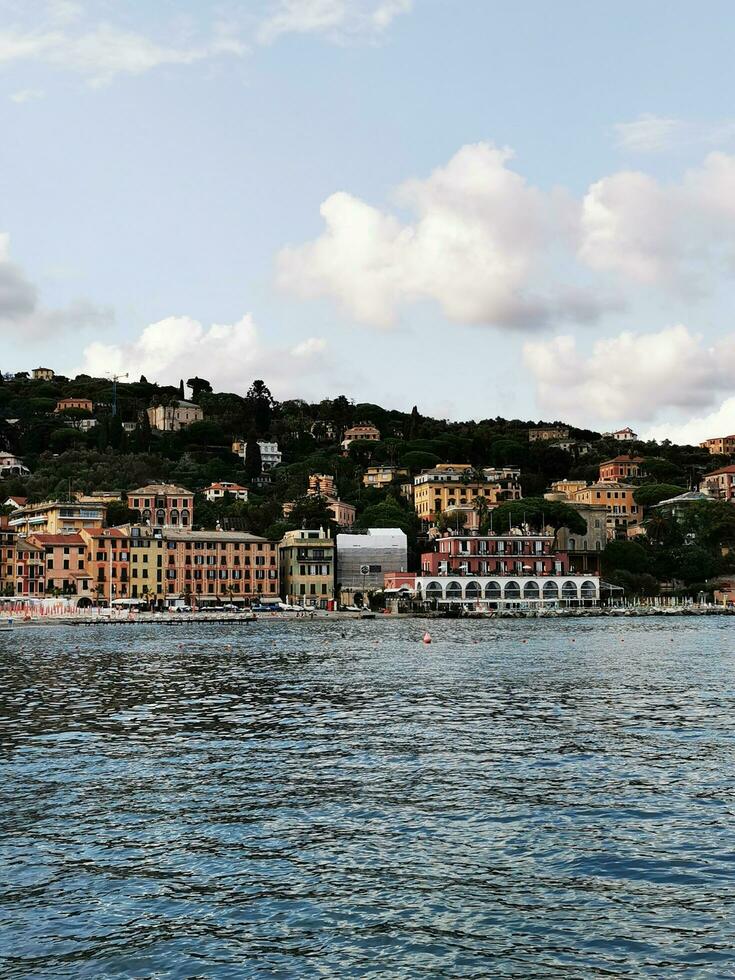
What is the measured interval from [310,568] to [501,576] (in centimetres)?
2733

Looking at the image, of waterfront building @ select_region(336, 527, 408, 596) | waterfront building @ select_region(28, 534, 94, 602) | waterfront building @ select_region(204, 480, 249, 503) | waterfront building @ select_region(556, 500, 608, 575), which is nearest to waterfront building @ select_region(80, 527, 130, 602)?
waterfront building @ select_region(28, 534, 94, 602)

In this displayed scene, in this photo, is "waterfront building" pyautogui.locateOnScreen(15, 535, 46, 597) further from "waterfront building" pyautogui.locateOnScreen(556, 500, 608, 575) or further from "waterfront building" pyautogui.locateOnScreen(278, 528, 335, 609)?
"waterfront building" pyautogui.locateOnScreen(556, 500, 608, 575)

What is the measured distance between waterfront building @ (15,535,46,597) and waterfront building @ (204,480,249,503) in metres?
49.4

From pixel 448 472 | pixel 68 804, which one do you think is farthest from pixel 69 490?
pixel 68 804

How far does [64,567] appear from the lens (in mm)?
140000

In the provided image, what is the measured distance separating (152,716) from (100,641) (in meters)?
50.6

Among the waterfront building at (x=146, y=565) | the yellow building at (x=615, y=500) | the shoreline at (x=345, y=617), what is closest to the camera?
the shoreline at (x=345, y=617)

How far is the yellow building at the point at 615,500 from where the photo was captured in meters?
190

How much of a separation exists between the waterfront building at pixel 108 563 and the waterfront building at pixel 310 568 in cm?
2357

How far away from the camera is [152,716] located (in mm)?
40312

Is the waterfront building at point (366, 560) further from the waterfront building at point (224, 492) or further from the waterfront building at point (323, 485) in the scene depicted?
the waterfront building at point (224, 492)

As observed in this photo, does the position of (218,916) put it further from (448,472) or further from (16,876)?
(448,472)

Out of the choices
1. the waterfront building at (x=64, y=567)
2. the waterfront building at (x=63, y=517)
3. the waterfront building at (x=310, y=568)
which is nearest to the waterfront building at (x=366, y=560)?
the waterfront building at (x=310, y=568)

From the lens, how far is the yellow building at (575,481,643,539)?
19050 cm
